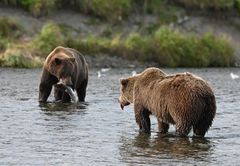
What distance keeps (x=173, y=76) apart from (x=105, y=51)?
90.1 ft

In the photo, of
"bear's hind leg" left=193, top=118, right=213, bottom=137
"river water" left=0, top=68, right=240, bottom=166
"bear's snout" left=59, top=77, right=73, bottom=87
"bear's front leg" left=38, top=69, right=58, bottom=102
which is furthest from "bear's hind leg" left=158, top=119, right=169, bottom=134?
"bear's front leg" left=38, top=69, right=58, bottom=102

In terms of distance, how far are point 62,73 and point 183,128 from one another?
21.9ft

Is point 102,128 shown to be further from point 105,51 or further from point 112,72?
point 105,51

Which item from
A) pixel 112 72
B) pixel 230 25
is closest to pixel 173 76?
pixel 112 72

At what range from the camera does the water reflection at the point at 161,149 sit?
38.9 feet

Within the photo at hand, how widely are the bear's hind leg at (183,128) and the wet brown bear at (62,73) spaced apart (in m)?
6.42

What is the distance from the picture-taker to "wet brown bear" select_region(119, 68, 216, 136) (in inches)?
515

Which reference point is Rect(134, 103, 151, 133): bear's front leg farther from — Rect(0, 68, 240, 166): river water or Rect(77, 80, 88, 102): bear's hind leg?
Rect(77, 80, 88, 102): bear's hind leg

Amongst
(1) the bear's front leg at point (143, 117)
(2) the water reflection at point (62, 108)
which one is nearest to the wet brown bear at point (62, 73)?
(2) the water reflection at point (62, 108)

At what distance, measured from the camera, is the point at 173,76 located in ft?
45.9

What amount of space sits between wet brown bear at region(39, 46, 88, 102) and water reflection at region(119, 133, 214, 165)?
5404 millimetres

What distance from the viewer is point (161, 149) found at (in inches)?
501

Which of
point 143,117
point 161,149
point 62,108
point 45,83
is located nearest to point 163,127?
point 143,117

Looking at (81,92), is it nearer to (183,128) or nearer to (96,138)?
(96,138)
